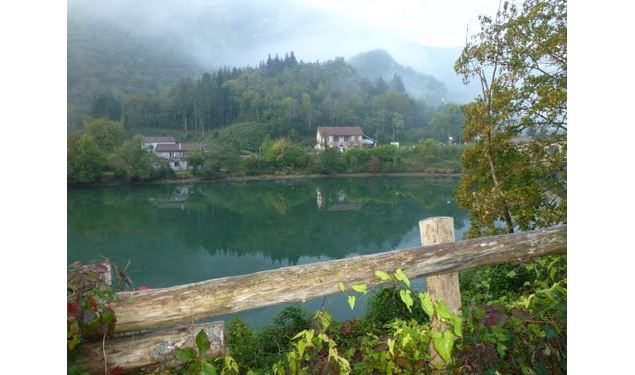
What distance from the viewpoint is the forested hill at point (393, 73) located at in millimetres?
59312

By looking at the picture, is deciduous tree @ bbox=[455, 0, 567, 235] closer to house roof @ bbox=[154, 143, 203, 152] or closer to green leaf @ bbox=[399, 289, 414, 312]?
green leaf @ bbox=[399, 289, 414, 312]

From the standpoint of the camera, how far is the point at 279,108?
5091 centimetres

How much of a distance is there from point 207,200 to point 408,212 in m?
13.4

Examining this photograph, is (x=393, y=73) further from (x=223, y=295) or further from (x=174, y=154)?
(x=223, y=295)

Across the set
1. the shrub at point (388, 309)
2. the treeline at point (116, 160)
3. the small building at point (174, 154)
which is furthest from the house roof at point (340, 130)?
the shrub at point (388, 309)

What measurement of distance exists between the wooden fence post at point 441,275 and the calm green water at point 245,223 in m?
6.78

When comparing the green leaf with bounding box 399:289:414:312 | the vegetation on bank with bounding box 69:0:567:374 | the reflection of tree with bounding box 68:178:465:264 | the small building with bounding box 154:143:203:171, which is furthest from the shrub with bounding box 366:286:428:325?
the small building with bounding box 154:143:203:171

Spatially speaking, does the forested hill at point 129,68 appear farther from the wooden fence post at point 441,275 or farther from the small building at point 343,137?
the wooden fence post at point 441,275

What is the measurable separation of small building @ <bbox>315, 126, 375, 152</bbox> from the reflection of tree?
34.3 ft

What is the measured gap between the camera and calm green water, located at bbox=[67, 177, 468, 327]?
56.6 ft

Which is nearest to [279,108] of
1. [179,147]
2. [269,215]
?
[179,147]

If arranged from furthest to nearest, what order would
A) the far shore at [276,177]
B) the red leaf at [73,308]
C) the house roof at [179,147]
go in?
the house roof at [179,147] < the far shore at [276,177] < the red leaf at [73,308]

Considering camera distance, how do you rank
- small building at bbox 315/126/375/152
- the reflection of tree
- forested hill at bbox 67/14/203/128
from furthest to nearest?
small building at bbox 315/126/375/152 < forested hill at bbox 67/14/203/128 < the reflection of tree
